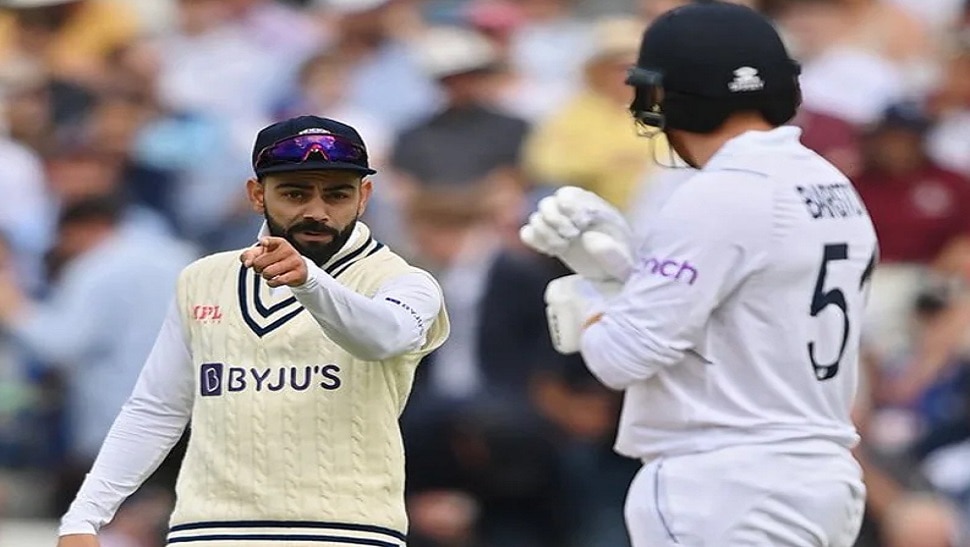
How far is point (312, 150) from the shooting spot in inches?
201

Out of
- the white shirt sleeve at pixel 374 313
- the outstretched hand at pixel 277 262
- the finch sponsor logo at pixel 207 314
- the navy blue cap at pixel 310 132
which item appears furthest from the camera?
the finch sponsor logo at pixel 207 314

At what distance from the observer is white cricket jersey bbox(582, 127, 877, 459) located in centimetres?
550

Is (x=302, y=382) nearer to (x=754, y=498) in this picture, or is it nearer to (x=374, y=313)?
(x=374, y=313)

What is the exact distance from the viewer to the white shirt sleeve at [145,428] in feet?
17.9

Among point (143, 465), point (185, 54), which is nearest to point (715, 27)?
point (143, 465)

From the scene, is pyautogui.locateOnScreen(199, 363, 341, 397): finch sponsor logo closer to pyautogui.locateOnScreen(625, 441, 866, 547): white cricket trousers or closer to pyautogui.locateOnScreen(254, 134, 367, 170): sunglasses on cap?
pyautogui.locateOnScreen(254, 134, 367, 170): sunglasses on cap

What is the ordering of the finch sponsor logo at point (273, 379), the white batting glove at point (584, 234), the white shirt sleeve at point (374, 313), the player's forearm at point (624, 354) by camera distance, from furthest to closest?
the white batting glove at point (584, 234)
the player's forearm at point (624, 354)
the finch sponsor logo at point (273, 379)
the white shirt sleeve at point (374, 313)

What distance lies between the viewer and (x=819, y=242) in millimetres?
5543

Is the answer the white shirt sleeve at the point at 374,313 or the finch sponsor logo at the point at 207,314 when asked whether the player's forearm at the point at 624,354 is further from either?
the finch sponsor logo at the point at 207,314

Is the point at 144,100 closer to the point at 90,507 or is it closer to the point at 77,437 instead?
the point at 77,437

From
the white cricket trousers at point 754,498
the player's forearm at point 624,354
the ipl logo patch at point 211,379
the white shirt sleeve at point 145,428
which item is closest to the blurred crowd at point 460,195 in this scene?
the white cricket trousers at point 754,498

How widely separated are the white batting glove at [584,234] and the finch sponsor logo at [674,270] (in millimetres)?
309

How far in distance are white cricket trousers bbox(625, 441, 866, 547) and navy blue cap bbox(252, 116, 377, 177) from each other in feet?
3.65

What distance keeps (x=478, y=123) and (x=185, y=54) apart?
2.62 meters
